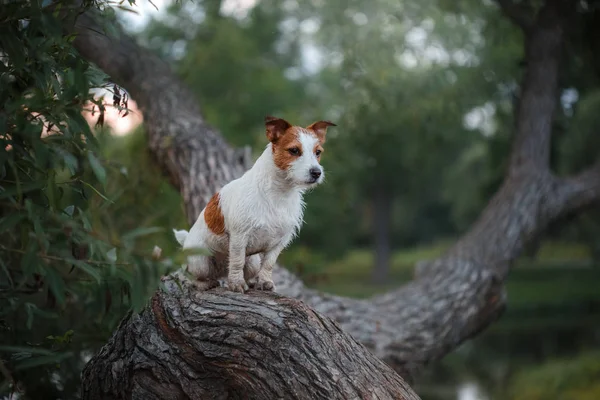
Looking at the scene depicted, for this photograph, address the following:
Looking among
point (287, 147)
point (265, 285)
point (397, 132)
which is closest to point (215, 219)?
point (265, 285)

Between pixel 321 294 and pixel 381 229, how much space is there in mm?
18295

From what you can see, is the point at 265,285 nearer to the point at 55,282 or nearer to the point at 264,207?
the point at 264,207

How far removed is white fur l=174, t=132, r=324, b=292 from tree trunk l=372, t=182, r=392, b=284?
19.9 meters

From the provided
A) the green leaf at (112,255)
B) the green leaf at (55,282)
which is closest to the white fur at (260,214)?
the green leaf at (112,255)

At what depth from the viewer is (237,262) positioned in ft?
10.2

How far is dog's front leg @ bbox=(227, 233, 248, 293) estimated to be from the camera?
3.03m

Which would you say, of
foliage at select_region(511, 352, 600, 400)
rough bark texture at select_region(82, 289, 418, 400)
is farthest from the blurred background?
rough bark texture at select_region(82, 289, 418, 400)

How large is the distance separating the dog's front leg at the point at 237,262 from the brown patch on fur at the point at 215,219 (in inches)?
4.2

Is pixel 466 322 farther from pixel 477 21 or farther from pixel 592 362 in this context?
pixel 592 362

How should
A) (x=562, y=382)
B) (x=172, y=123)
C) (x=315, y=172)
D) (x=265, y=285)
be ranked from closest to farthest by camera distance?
1. (x=315, y=172)
2. (x=265, y=285)
3. (x=172, y=123)
4. (x=562, y=382)

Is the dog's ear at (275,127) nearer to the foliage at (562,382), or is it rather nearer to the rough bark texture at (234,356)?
the rough bark texture at (234,356)

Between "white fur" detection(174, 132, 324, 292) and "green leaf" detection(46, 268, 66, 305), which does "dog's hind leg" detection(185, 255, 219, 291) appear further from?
"green leaf" detection(46, 268, 66, 305)

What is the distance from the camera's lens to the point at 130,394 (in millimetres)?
3482

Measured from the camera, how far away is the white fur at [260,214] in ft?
9.51
